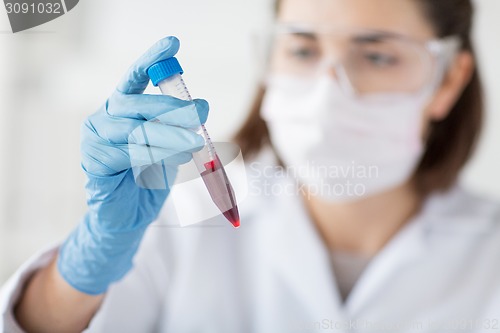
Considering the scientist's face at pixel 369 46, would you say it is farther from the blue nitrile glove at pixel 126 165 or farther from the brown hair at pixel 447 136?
the blue nitrile glove at pixel 126 165

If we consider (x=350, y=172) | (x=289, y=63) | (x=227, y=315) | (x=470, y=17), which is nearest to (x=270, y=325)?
(x=227, y=315)

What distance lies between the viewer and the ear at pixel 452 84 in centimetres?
121

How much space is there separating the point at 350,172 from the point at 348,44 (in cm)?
26

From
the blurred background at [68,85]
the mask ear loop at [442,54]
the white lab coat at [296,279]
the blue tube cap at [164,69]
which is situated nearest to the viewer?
the blue tube cap at [164,69]

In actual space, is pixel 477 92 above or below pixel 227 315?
above

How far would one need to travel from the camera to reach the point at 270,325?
1.05 m

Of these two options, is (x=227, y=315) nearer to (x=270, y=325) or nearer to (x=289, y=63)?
(x=270, y=325)

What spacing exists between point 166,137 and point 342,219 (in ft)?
2.29

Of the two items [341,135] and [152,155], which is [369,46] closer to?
[341,135]

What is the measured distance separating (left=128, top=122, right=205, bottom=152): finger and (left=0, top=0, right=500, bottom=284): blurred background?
0.55 metres

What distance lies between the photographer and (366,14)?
3.56ft

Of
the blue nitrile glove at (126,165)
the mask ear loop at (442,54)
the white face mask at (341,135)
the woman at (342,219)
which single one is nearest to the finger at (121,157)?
the blue nitrile glove at (126,165)

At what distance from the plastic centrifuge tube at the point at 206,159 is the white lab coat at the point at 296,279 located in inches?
15.9

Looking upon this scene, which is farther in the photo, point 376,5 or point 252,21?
point 252,21
